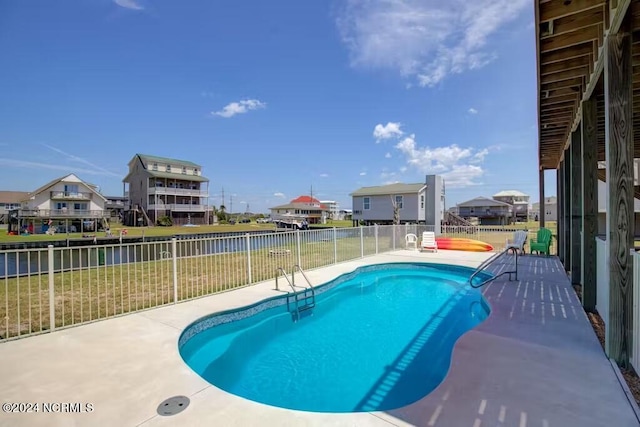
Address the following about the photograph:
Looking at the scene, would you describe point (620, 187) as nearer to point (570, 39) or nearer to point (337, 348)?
point (570, 39)

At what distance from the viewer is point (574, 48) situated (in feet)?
14.4

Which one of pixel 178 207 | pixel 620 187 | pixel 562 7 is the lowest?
pixel 620 187

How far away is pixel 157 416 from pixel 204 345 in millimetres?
2347

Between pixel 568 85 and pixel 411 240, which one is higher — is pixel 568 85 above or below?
above

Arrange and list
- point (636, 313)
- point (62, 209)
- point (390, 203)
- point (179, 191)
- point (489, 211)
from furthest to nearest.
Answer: point (489, 211)
point (179, 191)
point (62, 209)
point (390, 203)
point (636, 313)

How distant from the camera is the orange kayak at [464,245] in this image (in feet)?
42.0

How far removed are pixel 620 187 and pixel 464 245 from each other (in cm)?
1097

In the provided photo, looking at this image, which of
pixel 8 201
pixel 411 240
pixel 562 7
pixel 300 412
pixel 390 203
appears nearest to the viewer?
pixel 300 412

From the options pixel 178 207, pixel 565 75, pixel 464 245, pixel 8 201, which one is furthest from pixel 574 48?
pixel 8 201

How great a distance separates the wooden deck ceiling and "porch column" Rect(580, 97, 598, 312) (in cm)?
33

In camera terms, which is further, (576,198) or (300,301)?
(300,301)

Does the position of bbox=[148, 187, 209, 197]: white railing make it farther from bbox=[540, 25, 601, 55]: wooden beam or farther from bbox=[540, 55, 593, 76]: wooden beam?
bbox=[540, 25, 601, 55]: wooden beam

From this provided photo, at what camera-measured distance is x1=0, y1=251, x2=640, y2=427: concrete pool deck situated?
221cm

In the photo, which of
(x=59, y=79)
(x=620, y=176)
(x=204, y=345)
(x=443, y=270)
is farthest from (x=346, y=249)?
(x=59, y=79)
